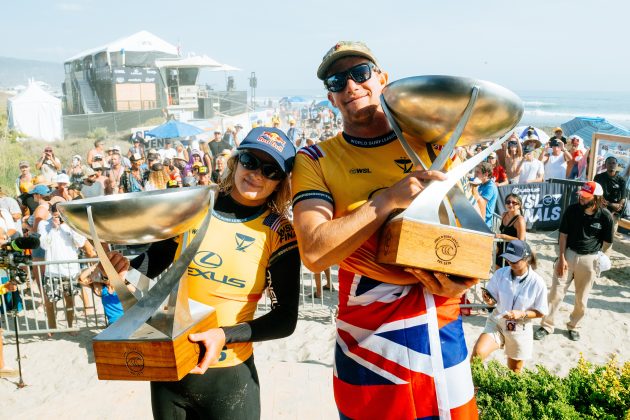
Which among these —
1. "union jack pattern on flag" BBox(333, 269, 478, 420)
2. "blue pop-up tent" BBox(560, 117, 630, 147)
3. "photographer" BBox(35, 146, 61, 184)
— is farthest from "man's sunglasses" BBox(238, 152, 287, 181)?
"blue pop-up tent" BBox(560, 117, 630, 147)

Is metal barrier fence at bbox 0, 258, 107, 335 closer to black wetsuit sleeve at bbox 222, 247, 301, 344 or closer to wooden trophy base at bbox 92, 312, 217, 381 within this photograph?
black wetsuit sleeve at bbox 222, 247, 301, 344

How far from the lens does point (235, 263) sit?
2.14 meters

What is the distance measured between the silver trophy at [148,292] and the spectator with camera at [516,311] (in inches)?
153

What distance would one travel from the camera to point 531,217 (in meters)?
11.2

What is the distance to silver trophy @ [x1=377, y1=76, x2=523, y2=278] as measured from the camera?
1591mm

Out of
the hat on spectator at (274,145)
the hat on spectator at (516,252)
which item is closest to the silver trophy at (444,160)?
the hat on spectator at (274,145)

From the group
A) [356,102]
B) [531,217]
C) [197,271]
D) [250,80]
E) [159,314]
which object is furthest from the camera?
[250,80]

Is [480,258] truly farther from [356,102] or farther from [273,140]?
[273,140]

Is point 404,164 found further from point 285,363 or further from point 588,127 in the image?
point 588,127

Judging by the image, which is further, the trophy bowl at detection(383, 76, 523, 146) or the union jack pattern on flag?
the union jack pattern on flag

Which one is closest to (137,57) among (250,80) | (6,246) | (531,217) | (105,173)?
(250,80)

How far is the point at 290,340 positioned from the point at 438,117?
526 cm

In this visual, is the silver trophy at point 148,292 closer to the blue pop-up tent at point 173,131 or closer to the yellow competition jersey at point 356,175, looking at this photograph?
the yellow competition jersey at point 356,175

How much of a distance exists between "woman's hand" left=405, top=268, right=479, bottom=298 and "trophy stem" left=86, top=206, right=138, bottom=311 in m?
1.06
